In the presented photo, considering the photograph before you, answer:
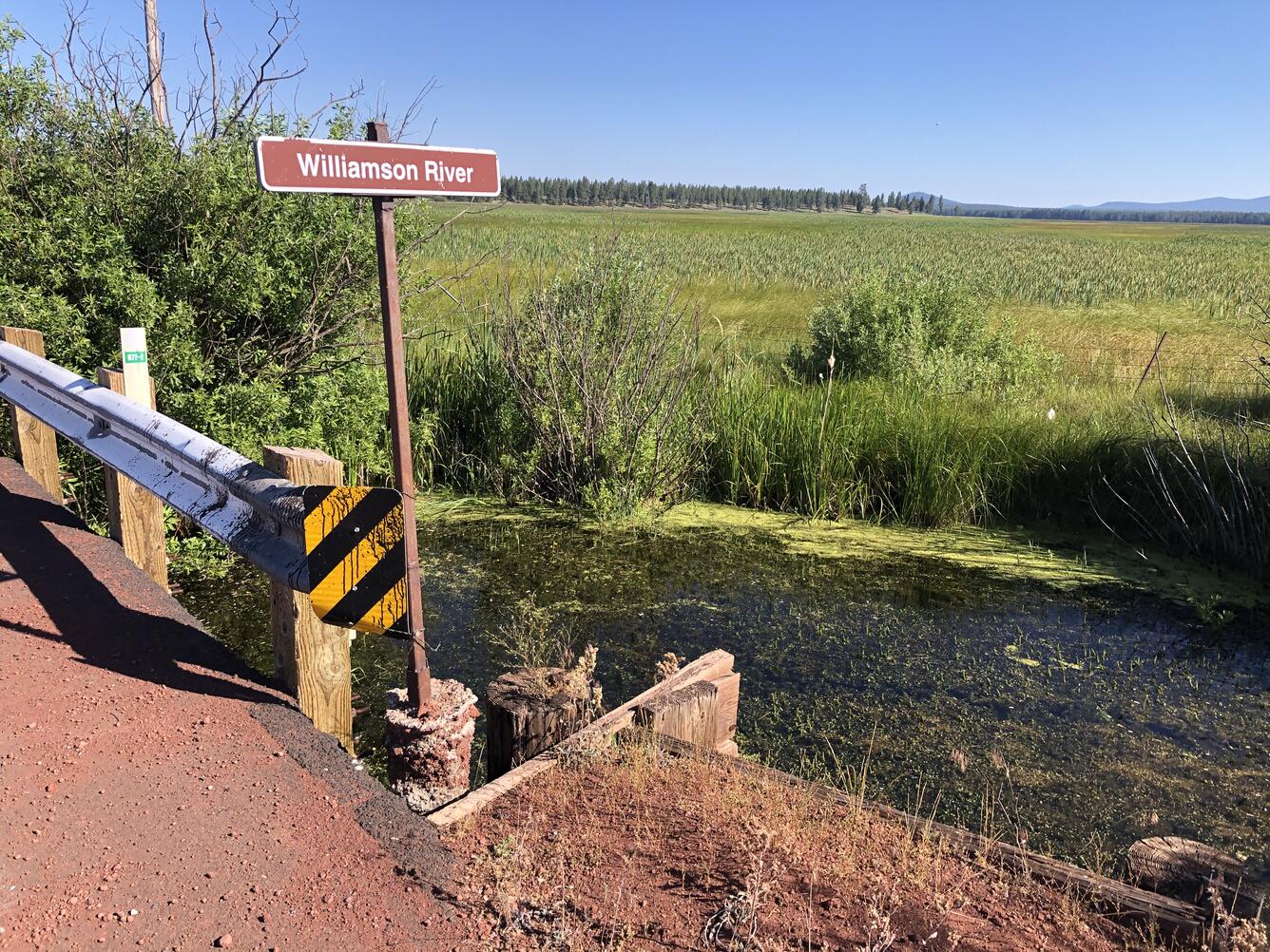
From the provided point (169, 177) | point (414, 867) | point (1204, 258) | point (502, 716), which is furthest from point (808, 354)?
point (1204, 258)

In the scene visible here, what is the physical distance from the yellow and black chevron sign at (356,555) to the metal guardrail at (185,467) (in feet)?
0.30

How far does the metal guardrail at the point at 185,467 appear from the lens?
301 cm

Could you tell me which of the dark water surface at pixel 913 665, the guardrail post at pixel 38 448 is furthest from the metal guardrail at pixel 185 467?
the dark water surface at pixel 913 665

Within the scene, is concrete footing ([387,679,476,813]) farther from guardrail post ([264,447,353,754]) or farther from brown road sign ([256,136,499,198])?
brown road sign ([256,136,499,198])

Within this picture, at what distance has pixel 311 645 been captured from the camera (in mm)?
3105

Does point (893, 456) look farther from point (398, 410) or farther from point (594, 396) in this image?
point (398, 410)

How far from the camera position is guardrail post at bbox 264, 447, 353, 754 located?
10.1ft

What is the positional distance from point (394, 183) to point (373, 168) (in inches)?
3.3

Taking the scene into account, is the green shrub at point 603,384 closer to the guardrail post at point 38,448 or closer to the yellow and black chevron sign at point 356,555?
the guardrail post at point 38,448

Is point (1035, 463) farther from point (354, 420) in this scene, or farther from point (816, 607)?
point (354, 420)

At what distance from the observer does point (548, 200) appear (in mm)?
152500

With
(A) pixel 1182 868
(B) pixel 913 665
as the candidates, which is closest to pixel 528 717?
(A) pixel 1182 868

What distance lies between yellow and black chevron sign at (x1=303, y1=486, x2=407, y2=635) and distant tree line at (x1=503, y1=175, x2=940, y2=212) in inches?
6036

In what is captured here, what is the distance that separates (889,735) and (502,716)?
2.24m
